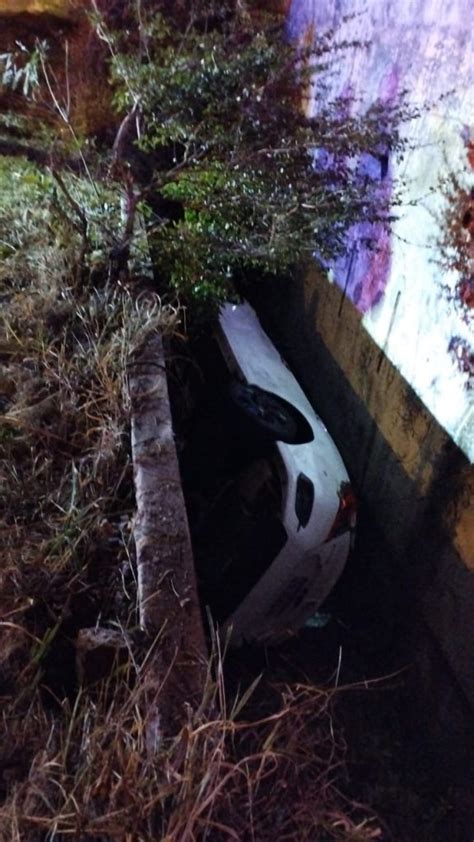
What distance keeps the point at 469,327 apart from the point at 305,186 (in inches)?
69.0

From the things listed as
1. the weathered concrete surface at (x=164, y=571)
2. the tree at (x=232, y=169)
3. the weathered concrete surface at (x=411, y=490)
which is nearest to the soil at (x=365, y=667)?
the weathered concrete surface at (x=411, y=490)

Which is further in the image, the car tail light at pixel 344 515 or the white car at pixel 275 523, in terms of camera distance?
the car tail light at pixel 344 515

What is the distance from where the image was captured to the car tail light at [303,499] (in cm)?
376

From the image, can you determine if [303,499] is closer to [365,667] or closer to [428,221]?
[365,667]

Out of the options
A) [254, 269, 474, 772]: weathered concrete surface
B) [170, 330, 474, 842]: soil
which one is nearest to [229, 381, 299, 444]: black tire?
[170, 330, 474, 842]: soil

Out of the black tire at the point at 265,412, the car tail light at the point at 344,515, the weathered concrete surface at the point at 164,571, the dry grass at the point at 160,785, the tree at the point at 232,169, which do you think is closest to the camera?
the dry grass at the point at 160,785

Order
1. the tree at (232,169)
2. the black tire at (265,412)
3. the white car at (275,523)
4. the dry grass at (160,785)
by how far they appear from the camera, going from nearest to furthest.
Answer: the dry grass at (160,785)
the white car at (275,523)
the black tire at (265,412)
the tree at (232,169)

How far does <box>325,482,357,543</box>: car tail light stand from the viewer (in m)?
3.90

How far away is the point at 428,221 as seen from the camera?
12.9 feet

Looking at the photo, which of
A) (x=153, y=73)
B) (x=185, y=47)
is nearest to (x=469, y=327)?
(x=153, y=73)

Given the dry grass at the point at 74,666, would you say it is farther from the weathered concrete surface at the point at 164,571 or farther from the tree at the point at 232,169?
the tree at the point at 232,169

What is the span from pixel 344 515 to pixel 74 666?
2.16m

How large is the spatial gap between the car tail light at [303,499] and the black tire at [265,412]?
0.31m

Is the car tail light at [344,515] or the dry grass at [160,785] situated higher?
the dry grass at [160,785]
